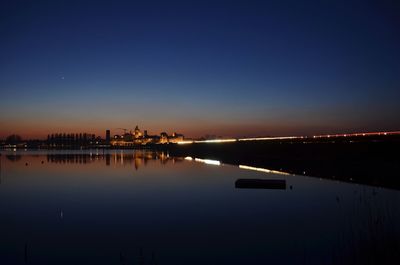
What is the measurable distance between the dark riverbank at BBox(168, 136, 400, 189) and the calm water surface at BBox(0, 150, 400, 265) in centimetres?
1168

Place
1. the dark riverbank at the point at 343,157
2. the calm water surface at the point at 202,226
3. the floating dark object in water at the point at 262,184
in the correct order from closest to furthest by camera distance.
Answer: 1. the calm water surface at the point at 202,226
2. the floating dark object in water at the point at 262,184
3. the dark riverbank at the point at 343,157

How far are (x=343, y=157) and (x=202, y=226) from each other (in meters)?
60.3

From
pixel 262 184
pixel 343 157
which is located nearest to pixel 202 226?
pixel 262 184

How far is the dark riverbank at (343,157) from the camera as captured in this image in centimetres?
5358

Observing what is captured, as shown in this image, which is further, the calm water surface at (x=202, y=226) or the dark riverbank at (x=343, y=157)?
the dark riverbank at (x=343, y=157)

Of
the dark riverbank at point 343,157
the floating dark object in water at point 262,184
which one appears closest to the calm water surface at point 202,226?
the floating dark object in water at point 262,184

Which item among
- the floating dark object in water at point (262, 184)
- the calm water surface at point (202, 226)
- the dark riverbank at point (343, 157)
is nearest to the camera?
the calm water surface at point (202, 226)

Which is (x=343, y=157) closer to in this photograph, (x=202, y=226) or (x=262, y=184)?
(x=262, y=184)

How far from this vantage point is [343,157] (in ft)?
253

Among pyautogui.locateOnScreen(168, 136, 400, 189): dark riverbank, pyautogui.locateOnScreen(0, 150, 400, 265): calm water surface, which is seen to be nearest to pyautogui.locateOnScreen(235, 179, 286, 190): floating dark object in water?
pyautogui.locateOnScreen(0, 150, 400, 265): calm water surface

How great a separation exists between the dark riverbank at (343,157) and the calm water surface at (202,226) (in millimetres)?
11683

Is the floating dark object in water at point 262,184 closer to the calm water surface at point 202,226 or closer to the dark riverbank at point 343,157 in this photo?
the calm water surface at point 202,226

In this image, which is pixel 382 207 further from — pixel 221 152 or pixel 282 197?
A: pixel 221 152

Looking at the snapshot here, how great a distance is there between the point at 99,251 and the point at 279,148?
89.9 metres
